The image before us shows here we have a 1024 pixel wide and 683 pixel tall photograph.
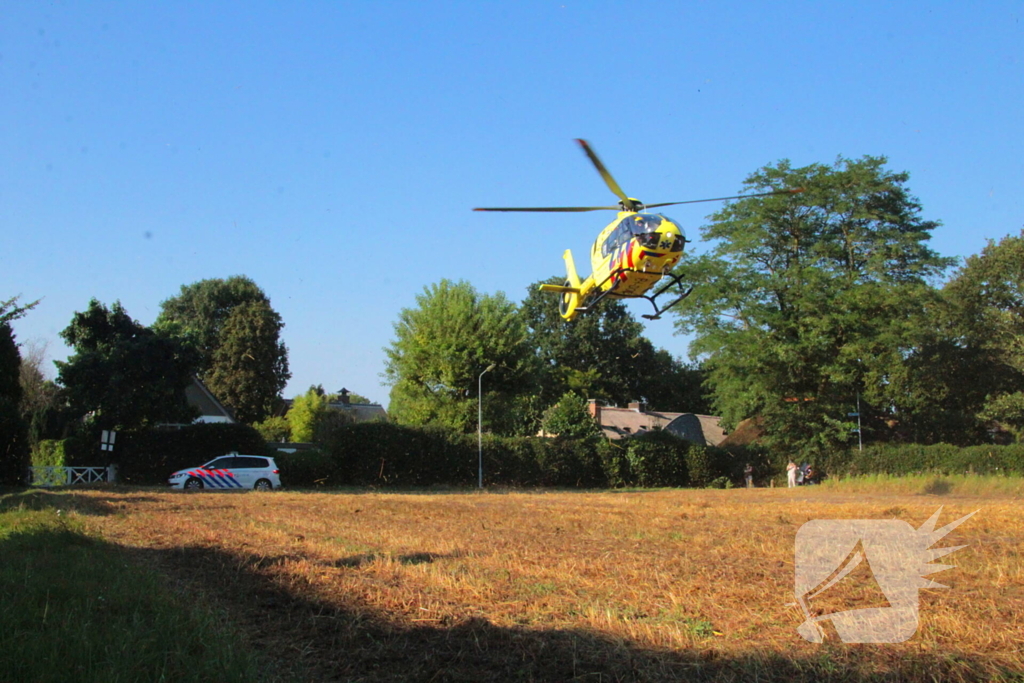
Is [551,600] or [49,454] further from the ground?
[49,454]

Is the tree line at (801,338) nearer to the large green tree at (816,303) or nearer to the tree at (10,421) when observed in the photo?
the large green tree at (816,303)

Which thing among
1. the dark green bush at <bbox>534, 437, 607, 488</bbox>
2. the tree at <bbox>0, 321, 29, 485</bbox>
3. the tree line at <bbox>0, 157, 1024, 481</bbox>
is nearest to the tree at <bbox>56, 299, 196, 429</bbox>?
the tree line at <bbox>0, 157, 1024, 481</bbox>

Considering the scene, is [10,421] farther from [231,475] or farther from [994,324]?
[994,324]

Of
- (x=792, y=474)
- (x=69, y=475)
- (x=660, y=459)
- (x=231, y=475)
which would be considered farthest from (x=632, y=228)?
(x=660, y=459)

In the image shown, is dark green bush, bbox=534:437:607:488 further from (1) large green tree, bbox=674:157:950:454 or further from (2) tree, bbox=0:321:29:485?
(2) tree, bbox=0:321:29:485

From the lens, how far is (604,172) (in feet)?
68.1

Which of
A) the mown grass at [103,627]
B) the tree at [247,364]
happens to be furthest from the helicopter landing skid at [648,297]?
the tree at [247,364]

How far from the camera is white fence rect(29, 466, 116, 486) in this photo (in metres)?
31.4

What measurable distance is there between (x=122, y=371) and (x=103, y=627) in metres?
31.7

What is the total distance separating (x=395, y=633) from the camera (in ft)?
19.7

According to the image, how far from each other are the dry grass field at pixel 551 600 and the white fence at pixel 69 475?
19.9m

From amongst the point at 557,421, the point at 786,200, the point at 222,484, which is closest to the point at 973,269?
the point at 786,200

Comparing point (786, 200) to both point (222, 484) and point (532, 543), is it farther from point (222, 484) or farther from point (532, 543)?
point (532, 543)

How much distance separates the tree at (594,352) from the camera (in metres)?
70.2
